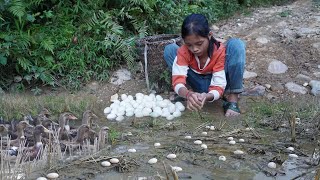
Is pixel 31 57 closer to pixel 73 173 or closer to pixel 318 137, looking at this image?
pixel 73 173

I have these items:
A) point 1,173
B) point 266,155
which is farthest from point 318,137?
point 1,173

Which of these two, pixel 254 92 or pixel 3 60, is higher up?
pixel 3 60

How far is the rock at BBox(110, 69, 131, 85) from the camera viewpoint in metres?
6.20

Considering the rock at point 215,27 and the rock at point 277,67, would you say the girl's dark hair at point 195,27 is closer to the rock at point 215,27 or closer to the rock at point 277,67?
the rock at point 277,67

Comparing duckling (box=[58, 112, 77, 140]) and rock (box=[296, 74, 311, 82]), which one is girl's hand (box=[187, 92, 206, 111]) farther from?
rock (box=[296, 74, 311, 82])

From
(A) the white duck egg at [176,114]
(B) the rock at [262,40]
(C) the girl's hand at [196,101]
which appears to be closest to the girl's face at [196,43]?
(C) the girl's hand at [196,101]

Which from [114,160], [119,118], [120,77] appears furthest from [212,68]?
[114,160]

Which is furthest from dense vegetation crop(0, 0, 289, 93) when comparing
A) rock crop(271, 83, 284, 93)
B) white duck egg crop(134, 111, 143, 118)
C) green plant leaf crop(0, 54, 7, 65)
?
rock crop(271, 83, 284, 93)

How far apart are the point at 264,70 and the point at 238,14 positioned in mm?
2903

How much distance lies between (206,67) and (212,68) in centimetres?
6

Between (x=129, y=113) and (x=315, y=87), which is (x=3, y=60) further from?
(x=315, y=87)

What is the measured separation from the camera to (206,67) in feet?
16.9

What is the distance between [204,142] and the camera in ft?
14.2

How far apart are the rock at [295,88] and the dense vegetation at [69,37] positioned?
71.0 inches
